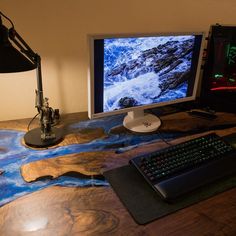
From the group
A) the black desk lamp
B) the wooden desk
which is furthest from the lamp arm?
the wooden desk

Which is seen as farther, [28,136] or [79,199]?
[28,136]

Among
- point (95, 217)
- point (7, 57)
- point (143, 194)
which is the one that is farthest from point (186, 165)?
point (7, 57)

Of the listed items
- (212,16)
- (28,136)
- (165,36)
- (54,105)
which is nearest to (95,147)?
(28,136)

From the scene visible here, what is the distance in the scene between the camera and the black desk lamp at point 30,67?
2.60ft

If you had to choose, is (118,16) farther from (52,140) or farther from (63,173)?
(63,173)

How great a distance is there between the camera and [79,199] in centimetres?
78

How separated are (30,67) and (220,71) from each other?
1.01 metres

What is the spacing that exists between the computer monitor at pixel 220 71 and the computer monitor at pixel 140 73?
6.7 inches

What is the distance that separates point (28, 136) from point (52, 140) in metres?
0.11

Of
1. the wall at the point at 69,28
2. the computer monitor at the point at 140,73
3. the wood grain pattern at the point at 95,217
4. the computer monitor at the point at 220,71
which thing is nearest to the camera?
the wood grain pattern at the point at 95,217

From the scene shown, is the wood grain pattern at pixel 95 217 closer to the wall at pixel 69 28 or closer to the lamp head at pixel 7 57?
the lamp head at pixel 7 57

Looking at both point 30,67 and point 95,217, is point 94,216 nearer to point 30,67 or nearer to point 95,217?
point 95,217

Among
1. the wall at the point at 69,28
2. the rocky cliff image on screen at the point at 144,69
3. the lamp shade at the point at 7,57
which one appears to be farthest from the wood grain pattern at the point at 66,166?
the wall at the point at 69,28

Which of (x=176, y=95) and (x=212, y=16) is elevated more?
(x=212, y=16)
